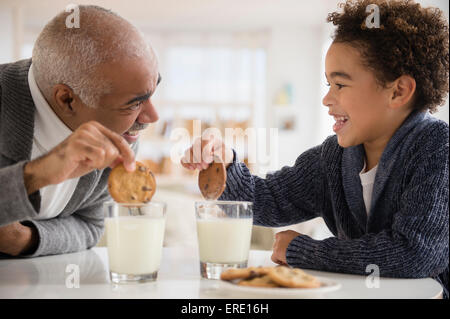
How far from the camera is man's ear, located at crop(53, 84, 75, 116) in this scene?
1410 millimetres

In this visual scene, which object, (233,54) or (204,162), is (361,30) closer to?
(204,162)

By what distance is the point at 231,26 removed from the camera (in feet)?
24.1

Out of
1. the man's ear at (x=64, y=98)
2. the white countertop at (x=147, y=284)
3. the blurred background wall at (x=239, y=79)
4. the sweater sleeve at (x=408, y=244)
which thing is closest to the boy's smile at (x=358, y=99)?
the sweater sleeve at (x=408, y=244)

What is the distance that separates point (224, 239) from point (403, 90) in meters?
0.66

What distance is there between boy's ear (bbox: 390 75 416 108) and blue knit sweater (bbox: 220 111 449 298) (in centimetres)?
5

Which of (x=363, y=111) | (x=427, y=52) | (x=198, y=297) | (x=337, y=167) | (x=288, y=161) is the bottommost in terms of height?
(x=288, y=161)

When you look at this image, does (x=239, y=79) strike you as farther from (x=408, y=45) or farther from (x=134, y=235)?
(x=134, y=235)

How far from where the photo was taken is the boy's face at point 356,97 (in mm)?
1343

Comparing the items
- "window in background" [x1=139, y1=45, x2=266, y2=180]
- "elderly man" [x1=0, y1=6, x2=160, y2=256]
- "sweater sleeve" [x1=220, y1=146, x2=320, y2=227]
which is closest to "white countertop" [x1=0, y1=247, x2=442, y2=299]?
"elderly man" [x1=0, y1=6, x2=160, y2=256]

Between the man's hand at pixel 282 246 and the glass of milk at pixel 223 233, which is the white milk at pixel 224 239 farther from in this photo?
the man's hand at pixel 282 246

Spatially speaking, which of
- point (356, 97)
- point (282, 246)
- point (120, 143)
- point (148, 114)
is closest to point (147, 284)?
point (120, 143)

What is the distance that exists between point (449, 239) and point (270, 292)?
496mm

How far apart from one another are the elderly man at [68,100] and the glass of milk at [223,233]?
Answer: 1.45 feet

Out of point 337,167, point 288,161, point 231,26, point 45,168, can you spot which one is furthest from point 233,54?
point 45,168
